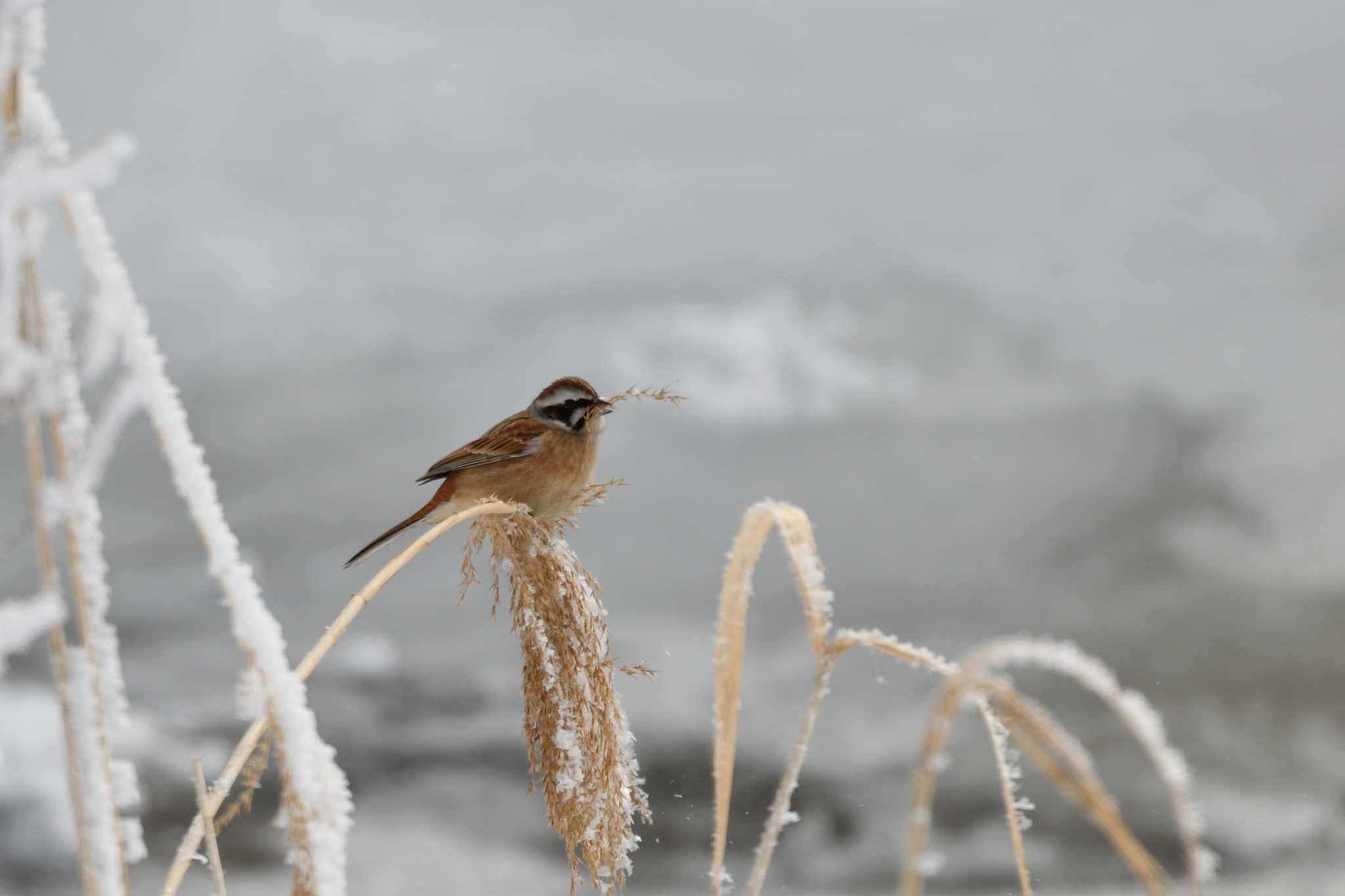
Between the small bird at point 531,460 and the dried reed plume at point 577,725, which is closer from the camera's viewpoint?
the dried reed plume at point 577,725

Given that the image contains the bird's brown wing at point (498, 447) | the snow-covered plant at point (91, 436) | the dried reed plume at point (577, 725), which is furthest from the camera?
the bird's brown wing at point (498, 447)

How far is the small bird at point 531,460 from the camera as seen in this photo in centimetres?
312

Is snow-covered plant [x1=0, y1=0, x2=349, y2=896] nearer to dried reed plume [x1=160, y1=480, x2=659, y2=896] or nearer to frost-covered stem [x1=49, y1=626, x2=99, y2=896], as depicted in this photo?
frost-covered stem [x1=49, y1=626, x2=99, y2=896]

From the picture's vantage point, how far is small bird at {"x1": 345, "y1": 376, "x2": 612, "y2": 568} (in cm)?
312

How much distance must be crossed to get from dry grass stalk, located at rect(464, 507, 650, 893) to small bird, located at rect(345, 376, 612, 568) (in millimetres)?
1071

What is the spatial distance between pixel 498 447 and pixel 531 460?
0.17 meters

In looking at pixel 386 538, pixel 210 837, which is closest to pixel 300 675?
pixel 210 837

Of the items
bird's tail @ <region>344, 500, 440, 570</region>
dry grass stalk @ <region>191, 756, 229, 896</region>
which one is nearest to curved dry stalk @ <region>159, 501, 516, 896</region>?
dry grass stalk @ <region>191, 756, 229, 896</region>

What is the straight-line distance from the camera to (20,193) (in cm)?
83

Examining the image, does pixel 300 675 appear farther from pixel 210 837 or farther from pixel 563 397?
pixel 563 397

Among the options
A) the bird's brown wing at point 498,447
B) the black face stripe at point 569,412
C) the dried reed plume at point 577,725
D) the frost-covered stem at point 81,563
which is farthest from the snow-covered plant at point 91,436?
the black face stripe at point 569,412

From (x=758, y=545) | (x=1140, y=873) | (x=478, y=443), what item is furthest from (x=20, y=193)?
(x=478, y=443)

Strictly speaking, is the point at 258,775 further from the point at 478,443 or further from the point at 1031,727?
the point at 478,443

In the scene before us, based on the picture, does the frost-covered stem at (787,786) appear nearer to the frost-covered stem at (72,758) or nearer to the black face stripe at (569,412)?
the frost-covered stem at (72,758)
